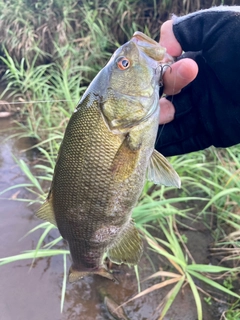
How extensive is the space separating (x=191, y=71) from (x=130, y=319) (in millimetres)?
1744

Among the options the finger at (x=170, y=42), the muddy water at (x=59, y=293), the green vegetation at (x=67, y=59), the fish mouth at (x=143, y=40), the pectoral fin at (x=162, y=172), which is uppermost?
the fish mouth at (x=143, y=40)

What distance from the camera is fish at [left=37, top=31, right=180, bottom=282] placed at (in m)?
1.43

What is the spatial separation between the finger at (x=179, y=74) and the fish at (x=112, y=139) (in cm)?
9

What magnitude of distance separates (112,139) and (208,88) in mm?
782

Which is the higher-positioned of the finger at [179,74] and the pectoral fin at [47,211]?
the finger at [179,74]

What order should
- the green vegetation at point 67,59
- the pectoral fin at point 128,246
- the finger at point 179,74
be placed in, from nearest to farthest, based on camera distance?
the finger at point 179,74
the pectoral fin at point 128,246
the green vegetation at point 67,59

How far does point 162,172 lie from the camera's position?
5.08ft

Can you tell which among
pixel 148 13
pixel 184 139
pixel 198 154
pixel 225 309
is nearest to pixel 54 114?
pixel 198 154

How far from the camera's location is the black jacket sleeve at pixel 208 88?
5.57 ft

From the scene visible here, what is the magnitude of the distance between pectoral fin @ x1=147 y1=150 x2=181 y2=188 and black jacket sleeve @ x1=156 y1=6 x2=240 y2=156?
1.67 feet

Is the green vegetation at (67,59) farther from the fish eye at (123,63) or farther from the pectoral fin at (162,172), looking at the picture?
the fish eye at (123,63)

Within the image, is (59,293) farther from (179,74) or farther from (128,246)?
(179,74)

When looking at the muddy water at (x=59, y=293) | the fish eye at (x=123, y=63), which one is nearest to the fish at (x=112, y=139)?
the fish eye at (x=123, y=63)

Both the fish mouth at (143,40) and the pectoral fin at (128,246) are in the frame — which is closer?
the fish mouth at (143,40)
